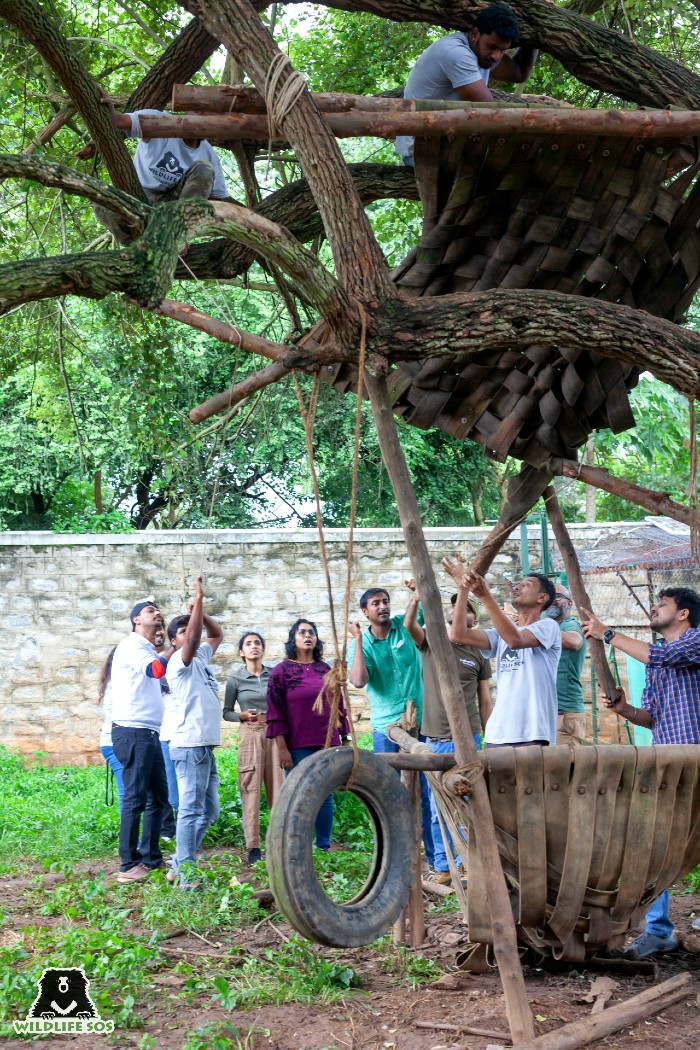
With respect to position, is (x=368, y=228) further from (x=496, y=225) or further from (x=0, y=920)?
(x=0, y=920)

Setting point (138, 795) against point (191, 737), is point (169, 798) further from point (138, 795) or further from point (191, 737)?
point (191, 737)

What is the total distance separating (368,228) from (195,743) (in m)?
3.75

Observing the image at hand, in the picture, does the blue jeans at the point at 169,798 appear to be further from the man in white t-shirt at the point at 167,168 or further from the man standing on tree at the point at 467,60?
the man standing on tree at the point at 467,60

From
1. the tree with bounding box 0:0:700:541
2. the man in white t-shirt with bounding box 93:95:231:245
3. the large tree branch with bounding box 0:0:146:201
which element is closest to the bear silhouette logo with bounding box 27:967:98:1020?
the tree with bounding box 0:0:700:541

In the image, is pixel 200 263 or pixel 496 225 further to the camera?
pixel 200 263

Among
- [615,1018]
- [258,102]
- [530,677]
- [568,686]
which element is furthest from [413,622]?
[258,102]

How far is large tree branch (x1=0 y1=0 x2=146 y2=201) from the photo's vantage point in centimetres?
470

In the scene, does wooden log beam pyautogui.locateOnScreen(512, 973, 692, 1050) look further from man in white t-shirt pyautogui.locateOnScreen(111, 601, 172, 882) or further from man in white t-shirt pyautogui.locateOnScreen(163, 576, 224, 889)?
man in white t-shirt pyautogui.locateOnScreen(111, 601, 172, 882)

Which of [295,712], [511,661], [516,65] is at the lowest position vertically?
[295,712]

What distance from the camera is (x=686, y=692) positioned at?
4.99 meters

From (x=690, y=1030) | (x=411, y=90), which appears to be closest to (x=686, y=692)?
(x=690, y=1030)

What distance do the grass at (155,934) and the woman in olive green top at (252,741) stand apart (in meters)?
0.31

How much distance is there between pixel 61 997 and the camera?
4.28 m

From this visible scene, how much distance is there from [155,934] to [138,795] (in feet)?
4.75
